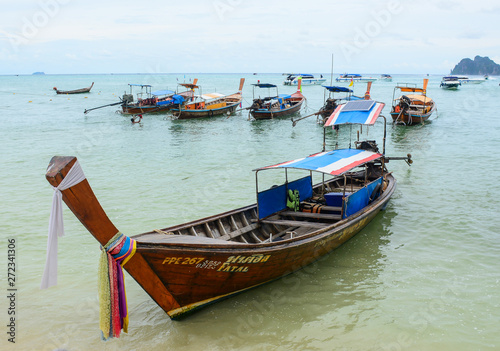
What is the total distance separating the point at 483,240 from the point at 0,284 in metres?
10.7

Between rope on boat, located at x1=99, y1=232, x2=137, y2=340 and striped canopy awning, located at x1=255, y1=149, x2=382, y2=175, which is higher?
striped canopy awning, located at x1=255, y1=149, x2=382, y2=175

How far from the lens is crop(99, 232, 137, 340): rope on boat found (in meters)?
4.61

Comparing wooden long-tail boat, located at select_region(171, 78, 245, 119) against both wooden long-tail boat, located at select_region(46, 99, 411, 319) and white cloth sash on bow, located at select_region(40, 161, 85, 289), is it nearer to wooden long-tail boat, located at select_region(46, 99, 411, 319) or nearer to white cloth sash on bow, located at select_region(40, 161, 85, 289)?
wooden long-tail boat, located at select_region(46, 99, 411, 319)

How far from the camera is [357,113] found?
10.8 meters

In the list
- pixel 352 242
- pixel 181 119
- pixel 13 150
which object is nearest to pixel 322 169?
pixel 352 242

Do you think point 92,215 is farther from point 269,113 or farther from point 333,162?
point 269,113

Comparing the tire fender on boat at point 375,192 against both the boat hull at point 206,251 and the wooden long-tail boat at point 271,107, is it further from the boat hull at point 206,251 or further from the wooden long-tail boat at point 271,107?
the wooden long-tail boat at point 271,107

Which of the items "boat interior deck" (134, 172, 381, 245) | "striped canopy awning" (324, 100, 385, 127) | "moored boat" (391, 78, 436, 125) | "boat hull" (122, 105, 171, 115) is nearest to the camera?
"boat interior deck" (134, 172, 381, 245)

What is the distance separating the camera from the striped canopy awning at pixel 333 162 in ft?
25.9

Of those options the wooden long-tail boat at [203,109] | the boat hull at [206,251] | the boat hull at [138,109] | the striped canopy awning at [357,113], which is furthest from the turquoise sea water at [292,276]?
the boat hull at [138,109]

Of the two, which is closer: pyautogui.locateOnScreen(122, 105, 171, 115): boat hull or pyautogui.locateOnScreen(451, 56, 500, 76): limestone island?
pyautogui.locateOnScreen(122, 105, 171, 115): boat hull

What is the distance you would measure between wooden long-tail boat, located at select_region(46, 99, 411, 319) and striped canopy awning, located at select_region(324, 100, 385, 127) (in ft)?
0.90

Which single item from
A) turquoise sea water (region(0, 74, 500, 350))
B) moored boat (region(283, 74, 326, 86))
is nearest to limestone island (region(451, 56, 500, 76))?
moored boat (region(283, 74, 326, 86))

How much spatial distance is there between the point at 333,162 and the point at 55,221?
6.06 metres
